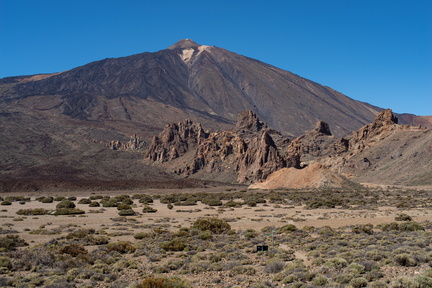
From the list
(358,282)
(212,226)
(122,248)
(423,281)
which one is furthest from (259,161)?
(423,281)

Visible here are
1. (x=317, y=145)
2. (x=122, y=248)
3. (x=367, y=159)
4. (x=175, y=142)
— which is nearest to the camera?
(x=122, y=248)

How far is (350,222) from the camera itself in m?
30.5

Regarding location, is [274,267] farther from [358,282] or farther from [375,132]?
[375,132]

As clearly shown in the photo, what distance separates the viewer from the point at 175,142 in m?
145

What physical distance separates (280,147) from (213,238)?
104881 millimetres

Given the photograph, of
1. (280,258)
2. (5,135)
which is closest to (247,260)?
(280,258)

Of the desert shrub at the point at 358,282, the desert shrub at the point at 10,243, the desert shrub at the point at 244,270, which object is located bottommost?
the desert shrub at the point at 10,243

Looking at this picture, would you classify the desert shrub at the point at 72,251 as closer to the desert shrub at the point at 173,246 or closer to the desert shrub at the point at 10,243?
the desert shrub at the point at 10,243

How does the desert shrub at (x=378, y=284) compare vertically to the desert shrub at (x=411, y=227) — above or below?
above

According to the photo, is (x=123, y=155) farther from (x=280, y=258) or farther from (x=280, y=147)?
(x=280, y=258)

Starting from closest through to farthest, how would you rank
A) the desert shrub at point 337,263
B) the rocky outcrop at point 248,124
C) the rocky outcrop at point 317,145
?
the desert shrub at point 337,263, the rocky outcrop at point 317,145, the rocky outcrop at point 248,124

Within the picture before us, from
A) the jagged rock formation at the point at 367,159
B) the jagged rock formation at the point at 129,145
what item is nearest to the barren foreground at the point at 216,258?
the jagged rock formation at the point at 367,159

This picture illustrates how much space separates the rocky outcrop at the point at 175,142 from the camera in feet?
464

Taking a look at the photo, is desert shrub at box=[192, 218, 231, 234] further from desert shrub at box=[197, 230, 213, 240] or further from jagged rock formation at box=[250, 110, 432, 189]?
jagged rock formation at box=[250, 110, 432, 189]
